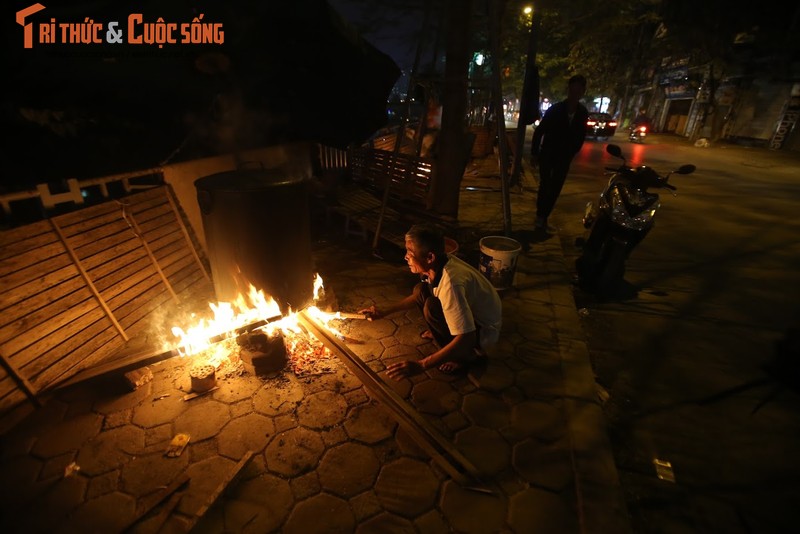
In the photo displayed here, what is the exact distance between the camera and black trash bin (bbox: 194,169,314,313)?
325 centimetres

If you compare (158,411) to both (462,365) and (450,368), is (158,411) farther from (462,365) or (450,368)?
(462,365)

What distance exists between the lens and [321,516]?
8.23 ft

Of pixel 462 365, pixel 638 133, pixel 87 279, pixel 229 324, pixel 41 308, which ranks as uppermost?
pixel 638 133

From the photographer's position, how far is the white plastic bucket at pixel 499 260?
16.9 ft

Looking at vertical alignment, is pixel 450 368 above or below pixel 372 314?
below

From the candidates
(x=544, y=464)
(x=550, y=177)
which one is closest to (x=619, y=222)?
(x=550, y=177)

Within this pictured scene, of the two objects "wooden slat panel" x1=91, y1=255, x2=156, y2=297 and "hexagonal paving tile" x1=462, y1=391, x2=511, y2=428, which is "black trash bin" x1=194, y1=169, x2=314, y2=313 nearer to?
"wooden slat panel" x1=91, y1=255, x2=156, y2=297

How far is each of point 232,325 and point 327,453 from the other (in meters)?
1.78

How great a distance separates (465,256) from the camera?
6.47 m

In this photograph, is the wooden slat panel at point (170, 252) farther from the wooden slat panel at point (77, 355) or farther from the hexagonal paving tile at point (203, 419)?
the hexagonal paving tile at point (203, 419)

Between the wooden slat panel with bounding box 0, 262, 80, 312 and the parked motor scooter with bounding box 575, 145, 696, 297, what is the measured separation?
669 cm

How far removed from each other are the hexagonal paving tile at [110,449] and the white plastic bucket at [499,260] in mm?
4381

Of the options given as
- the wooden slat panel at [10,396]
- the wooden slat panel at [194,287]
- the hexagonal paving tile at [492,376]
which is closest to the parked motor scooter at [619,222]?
the hexagonal paving tile at [492,376]

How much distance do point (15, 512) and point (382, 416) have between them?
266 centimetres
